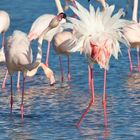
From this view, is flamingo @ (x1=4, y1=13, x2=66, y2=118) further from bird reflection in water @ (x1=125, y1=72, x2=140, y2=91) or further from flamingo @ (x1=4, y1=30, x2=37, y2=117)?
bird reflection in water @ (x1=125, y1=72, x2=140, y2=91)

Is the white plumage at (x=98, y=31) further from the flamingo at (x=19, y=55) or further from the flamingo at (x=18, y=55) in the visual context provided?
the flamingo at (x=18, y=55)

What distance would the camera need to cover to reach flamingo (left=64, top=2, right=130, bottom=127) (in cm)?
839

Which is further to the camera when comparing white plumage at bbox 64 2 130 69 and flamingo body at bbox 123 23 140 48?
flamingo body at bbox 123 23 140 48

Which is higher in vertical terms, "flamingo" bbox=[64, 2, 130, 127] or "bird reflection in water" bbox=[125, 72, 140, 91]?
"flamingo" bbox=[64, 2, 130, 127]

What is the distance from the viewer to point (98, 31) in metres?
8.54

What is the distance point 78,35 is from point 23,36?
5.49ft

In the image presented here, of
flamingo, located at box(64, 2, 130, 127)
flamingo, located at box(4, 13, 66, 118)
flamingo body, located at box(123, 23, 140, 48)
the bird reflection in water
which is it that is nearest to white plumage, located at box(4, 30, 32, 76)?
flamingo, located at box(4, 13, 66, 118)

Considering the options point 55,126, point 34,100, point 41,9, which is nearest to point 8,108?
point 34,100

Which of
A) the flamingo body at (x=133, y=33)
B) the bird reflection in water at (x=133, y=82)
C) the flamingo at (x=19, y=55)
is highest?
the flamingo body at (x=133, y=33)

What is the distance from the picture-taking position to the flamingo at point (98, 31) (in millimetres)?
8391

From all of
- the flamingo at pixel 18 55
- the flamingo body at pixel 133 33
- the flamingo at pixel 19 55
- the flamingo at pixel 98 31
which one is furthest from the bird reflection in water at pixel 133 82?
the flamingo at pixel 98 31

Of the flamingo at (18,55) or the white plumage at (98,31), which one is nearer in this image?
the white plumage at (98,31)

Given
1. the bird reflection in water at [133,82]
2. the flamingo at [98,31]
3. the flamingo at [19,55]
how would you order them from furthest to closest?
1. the bird reflection in water at [133,82]
2. the flamingo at [19,55]
3. the flamingo at [98,31]

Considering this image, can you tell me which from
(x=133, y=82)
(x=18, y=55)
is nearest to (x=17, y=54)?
(x=18, y=55)
